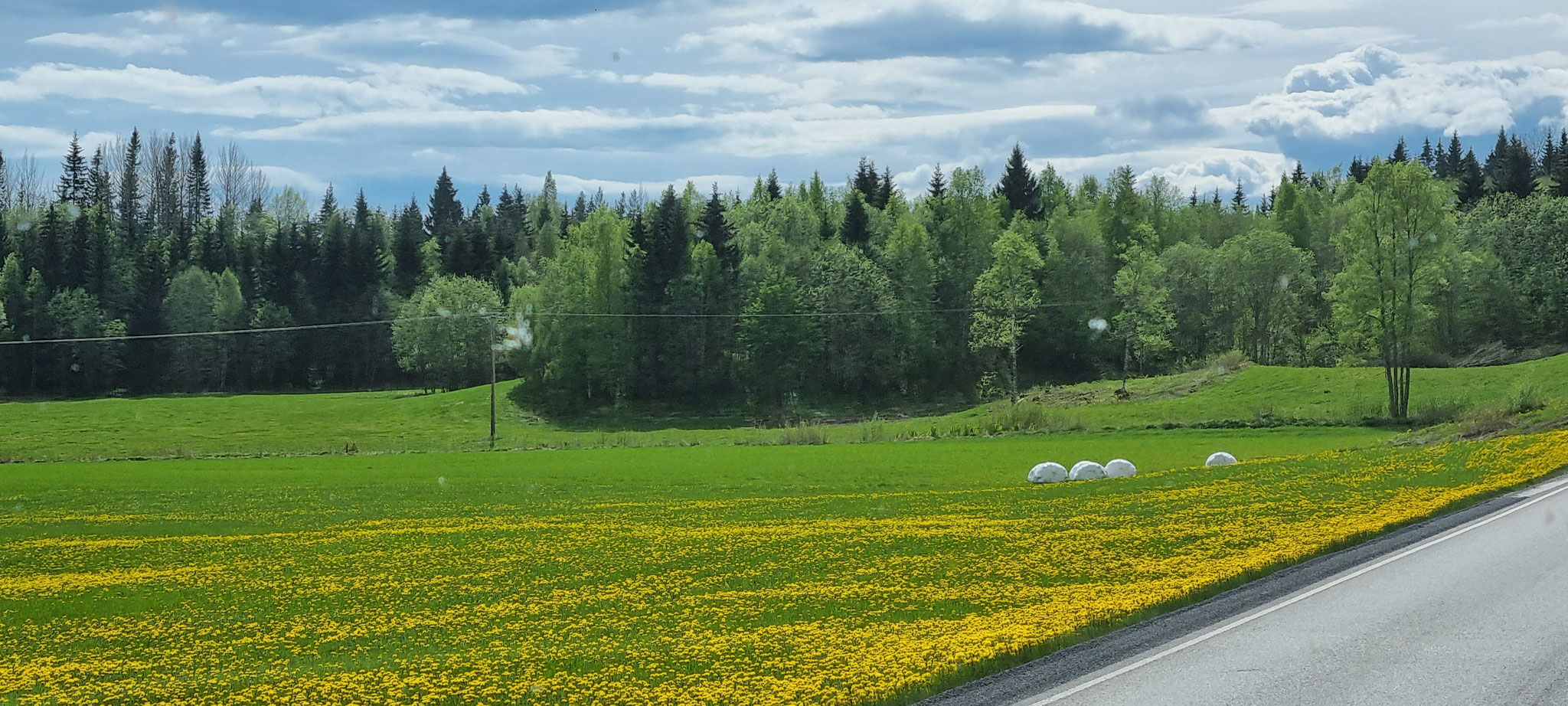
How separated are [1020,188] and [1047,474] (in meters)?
103

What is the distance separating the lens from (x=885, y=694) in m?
13.2

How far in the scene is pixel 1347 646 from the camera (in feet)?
47.9

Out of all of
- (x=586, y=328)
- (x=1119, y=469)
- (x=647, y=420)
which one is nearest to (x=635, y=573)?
(x=1119, y=469)

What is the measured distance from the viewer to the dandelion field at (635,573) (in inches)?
577

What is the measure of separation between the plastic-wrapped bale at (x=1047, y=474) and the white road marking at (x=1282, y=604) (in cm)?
1629

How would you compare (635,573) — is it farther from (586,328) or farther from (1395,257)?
(586,328)

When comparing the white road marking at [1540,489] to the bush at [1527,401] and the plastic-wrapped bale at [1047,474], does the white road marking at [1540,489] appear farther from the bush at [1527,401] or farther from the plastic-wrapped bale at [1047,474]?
the bush at [1527,401]

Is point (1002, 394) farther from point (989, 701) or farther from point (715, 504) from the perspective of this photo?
point (989, 701)

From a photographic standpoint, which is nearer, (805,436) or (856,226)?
(805,436)

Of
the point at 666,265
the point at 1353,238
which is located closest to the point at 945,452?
the point at 1353,238

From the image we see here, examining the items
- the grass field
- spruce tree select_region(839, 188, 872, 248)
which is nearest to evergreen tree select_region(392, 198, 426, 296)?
the grass field

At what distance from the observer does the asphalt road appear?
12.8 m

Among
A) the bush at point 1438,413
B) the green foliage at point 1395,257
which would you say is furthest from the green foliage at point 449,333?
the bush at point 1438,413

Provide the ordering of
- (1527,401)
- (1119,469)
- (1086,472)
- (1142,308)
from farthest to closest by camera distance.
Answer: (1142,308)
(1527,401)
(1119,469)
(1086,472)
